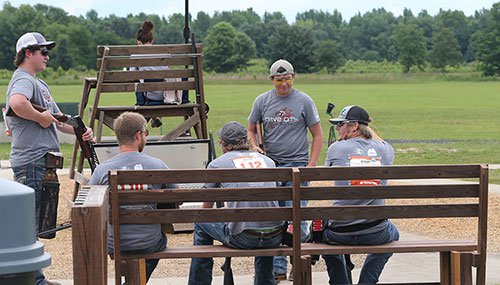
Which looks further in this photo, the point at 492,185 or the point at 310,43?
the point at 310,43

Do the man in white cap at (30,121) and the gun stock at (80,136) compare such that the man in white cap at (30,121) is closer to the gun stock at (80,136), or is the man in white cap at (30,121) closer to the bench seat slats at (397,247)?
the gun stock at (80,136)

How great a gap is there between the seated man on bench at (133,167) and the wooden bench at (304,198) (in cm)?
7

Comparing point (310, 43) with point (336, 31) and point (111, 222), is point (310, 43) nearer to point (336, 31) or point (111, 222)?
point (336, 31)

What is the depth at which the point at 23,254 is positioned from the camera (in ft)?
11.4

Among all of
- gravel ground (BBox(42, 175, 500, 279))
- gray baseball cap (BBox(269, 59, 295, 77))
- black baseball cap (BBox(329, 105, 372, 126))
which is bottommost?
gravel ground (BBox(42, 175, 500, 279))

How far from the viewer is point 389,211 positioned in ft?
20.0

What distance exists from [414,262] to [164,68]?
165 inches

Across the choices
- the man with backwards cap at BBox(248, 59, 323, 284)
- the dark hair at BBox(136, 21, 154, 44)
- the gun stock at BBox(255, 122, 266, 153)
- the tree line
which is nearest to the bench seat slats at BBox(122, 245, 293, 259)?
the man with backwards cap at BBox(248, 59, 323, 284)

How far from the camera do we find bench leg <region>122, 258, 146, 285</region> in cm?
593

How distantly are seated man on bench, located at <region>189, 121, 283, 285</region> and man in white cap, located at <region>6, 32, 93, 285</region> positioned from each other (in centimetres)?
137

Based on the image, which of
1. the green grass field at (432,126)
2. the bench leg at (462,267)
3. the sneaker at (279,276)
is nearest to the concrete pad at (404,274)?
the sneaker at (279,276)

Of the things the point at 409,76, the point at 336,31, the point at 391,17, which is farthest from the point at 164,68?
the point at 391,17

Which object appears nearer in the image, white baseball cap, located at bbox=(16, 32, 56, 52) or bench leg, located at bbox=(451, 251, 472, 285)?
bench leg, located at bbox=(451, 251, 472, 285)

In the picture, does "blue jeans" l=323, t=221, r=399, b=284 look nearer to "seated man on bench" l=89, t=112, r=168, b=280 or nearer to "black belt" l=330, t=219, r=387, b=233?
"black belt" l=330, t=219, r=387, b=233
